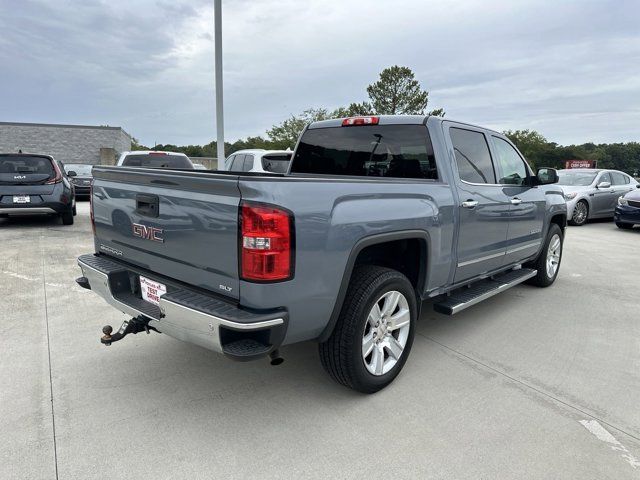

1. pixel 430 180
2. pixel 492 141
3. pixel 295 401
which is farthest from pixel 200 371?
pixel 492 141

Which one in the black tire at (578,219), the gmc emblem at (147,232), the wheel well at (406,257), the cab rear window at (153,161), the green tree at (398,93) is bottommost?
the black tire at (578,219)

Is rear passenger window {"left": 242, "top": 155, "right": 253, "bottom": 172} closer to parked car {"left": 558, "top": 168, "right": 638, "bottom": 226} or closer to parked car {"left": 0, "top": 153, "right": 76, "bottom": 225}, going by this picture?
parked car {"left": 0, "top": 153, "right": 76, "bottom": 225}

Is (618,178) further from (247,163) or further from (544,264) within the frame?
(247,163)

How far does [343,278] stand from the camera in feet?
8.47

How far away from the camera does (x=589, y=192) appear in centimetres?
1225

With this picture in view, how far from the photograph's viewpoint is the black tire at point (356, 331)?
2699mm

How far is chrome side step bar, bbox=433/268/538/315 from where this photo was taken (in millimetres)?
3527

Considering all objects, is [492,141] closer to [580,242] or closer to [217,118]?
[580,242]

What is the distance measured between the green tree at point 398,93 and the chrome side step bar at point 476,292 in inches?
1309

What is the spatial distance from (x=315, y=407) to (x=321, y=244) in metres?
1.13

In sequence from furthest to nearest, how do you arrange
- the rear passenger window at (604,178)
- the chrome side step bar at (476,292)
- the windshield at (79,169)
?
the windshield at (79,169) < the rear passenger window at (604,178) < the chrome side step bar at (476,292)

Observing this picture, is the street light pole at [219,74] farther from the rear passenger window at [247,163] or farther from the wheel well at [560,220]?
the wheel well at [560,220]


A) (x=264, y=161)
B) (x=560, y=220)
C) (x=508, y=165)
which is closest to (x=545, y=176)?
(x=508, y=165)

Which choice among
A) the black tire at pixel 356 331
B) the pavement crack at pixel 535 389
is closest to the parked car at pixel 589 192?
the pavement crack at pixel 535 389
